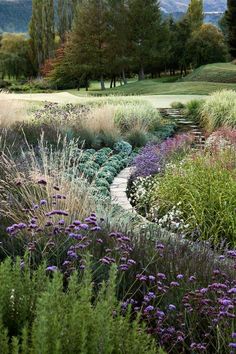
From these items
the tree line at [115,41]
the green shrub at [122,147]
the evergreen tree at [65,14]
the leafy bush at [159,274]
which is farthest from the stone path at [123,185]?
the evergreen tree at [65,14]

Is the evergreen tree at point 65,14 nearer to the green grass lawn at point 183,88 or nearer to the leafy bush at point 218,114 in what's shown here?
the green grass lawn at point 183,88

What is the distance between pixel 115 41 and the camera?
36281 millimetres

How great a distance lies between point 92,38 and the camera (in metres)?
35.4

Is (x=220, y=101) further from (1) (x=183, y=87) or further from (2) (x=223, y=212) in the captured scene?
(1) (x=183, y=87)

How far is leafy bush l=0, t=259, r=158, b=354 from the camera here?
5.63 feet

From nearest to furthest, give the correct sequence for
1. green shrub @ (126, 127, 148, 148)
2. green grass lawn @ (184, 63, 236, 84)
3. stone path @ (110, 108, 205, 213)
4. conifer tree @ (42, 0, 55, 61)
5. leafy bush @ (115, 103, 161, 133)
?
1. stone path @ (110, 108, 205, 213)
2. green shrub @ (126, 127, 148, 148)
3. leafy bush @ (115, 103, 161, 133)
4. green grass lawn @ (184, 63, 236, 84)
5. conifer tree @ (42, 0, 55, 61)

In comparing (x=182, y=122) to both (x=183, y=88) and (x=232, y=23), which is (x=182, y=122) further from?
(x=232, y=23)

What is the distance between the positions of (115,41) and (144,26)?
2226mm

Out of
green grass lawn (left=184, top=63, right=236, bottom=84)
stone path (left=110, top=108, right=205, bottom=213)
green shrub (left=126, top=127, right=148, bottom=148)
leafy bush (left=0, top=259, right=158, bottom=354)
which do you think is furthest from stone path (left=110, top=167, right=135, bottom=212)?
green grass lawn (left=184, top=63, right=236, bottom=84)

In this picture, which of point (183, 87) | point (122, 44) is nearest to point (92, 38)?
point (122, 44)

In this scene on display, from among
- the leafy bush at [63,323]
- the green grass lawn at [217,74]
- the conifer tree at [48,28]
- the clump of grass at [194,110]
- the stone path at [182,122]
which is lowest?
the stone path at [182,122]

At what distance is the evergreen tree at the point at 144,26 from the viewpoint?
35906 mm

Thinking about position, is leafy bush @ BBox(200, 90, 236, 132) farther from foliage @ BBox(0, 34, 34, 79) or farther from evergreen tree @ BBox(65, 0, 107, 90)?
foliage @ BBox(0, 34, 34, 79)

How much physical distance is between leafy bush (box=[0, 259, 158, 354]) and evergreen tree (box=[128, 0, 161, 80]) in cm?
3539
